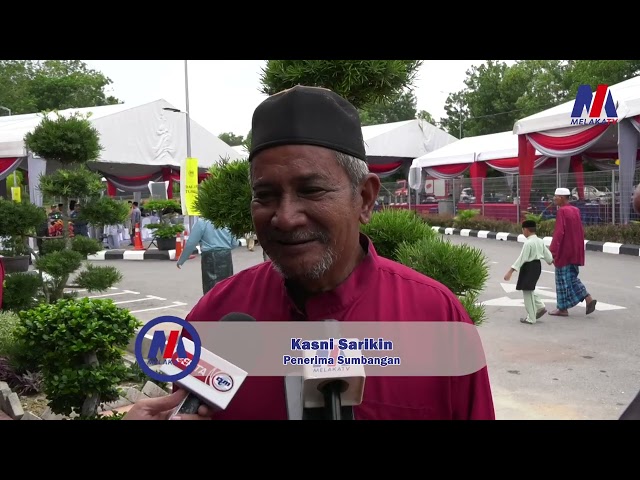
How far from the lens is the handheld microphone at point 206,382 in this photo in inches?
37.9

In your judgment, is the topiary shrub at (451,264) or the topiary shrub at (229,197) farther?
the topiary shrub at (229,197)

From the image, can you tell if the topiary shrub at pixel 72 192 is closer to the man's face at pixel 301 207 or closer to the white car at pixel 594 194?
the man's face at pixel 301 207

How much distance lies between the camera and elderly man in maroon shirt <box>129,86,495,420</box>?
122 centimetres

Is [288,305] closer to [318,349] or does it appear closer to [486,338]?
[318,349]

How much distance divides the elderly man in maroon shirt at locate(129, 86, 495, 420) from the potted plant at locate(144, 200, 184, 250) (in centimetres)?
1349

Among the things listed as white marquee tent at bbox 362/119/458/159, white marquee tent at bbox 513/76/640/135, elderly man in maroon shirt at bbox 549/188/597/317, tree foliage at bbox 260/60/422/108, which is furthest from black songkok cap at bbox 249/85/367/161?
white marquee tent at bbox 513/76/640/135

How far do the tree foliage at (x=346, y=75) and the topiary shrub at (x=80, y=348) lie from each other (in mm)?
1579

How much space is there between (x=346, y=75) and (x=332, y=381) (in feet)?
6.59

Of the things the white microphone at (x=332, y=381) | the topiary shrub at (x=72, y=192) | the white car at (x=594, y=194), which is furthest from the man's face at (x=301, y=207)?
the white car at (x=594, y=194)

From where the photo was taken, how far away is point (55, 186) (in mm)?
5730

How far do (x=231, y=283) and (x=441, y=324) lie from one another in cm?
49

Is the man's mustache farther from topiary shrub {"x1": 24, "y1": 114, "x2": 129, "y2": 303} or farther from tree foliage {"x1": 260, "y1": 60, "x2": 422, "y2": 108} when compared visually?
topiary shrub {"x1": 24, "y1": 114, "x2": 129, "y2": 303}

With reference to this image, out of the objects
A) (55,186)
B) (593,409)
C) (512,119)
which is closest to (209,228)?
(55,186)

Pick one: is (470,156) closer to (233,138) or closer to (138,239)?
(138,239)
